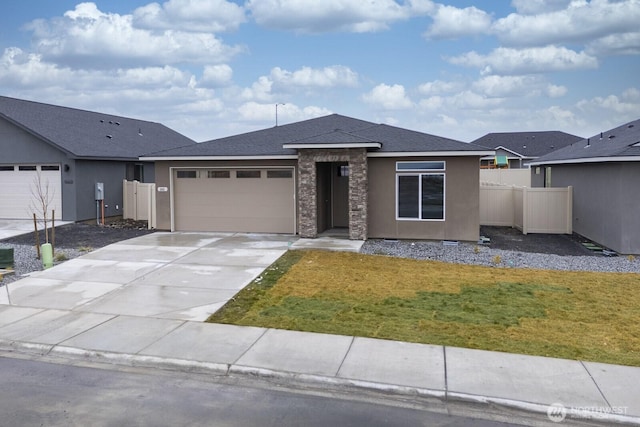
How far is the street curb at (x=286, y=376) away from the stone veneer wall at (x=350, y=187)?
33.6 ft

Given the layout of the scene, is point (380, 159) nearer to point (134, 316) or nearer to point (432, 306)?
point (432, 306)

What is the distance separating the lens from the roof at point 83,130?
71.5ft

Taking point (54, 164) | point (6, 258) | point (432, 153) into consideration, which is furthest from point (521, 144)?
point (6, 258)

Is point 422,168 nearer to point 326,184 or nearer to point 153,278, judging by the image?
point 326,184

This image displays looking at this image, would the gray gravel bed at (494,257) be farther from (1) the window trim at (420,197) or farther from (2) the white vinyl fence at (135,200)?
(2) the white vinyl fence at (135,200)

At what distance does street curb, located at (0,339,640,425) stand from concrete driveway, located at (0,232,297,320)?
5.85ft

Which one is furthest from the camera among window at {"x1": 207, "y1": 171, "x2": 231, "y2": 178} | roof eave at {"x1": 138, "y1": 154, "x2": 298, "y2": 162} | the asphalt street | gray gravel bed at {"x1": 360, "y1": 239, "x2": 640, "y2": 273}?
window at {"x1": 207, "y1": 171, "x2": 231, "y2": 178}

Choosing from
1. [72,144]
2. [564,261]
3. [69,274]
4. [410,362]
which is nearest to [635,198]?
[564,261]

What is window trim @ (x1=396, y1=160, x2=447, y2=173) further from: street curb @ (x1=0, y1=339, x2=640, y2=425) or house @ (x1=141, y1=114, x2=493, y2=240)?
street curb @ (x1=0, y1=339, x2=640, y2=425)

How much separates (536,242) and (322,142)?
7712 mm

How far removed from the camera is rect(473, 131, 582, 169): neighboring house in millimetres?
48094

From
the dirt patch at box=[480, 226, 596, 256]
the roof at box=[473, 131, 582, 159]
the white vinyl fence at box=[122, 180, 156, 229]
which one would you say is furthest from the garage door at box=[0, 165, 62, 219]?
the roof at box=[473, 131, 582, 159]

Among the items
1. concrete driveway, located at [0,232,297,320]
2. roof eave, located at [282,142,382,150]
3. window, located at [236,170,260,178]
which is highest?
roof eave, located at [282,142,382,150]

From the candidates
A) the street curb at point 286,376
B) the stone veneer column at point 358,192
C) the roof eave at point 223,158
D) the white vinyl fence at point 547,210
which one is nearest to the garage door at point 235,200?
the roof eave at point 223,158
